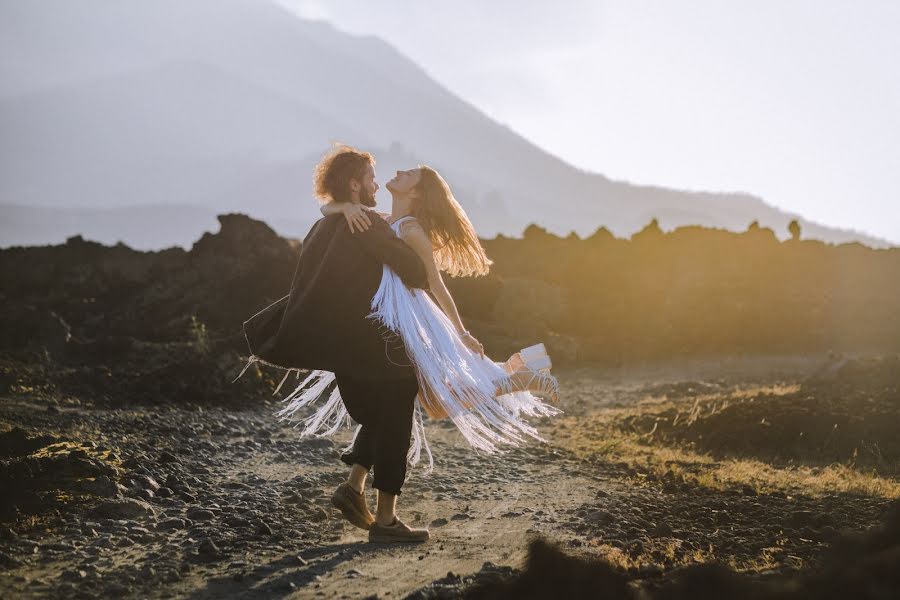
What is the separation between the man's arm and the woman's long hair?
28 cm

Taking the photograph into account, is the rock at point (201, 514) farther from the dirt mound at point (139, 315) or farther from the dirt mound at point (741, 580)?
the dirt mound at point (139, 315)

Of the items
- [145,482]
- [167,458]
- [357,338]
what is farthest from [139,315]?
[357,338]

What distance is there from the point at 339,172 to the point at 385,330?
88 cm

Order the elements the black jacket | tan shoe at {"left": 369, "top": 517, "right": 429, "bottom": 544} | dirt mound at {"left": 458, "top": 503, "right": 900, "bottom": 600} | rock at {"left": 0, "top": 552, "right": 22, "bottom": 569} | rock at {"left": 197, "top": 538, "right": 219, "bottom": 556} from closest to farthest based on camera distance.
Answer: dirt mound at {"left": 458, "top": 503, "right": 900, "bottom": 600}
rock at {"left": 0, "top": 552, "right": 22, "bottom": 569}
rock at {"left": 197, "top": 538, "right": 219, "bottom": 556}
the black jacket
tan shoe at {"left": 369, "top": 517, "right": 429, "bottom": 544}

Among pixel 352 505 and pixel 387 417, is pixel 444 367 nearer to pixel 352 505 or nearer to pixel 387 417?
pixel 387 417

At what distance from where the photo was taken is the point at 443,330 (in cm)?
373

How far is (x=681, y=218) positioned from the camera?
135625mm

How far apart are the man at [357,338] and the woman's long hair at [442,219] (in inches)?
11.4

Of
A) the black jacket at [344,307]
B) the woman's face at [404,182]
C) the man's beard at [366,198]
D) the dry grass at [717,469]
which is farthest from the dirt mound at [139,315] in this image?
the woman's face at [404,182]

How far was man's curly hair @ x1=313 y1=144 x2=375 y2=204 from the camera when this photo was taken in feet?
12.2

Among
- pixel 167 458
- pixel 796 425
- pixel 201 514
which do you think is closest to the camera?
pixel 201 514

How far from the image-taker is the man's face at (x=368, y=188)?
3770 millimetres

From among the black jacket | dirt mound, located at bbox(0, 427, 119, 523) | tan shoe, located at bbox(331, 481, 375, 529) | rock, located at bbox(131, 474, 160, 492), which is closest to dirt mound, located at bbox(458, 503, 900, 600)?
the black jacket

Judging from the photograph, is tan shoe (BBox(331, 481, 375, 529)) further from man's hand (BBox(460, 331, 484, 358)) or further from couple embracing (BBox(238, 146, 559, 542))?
man's hand (BBox(460, 331, 484, 358))
